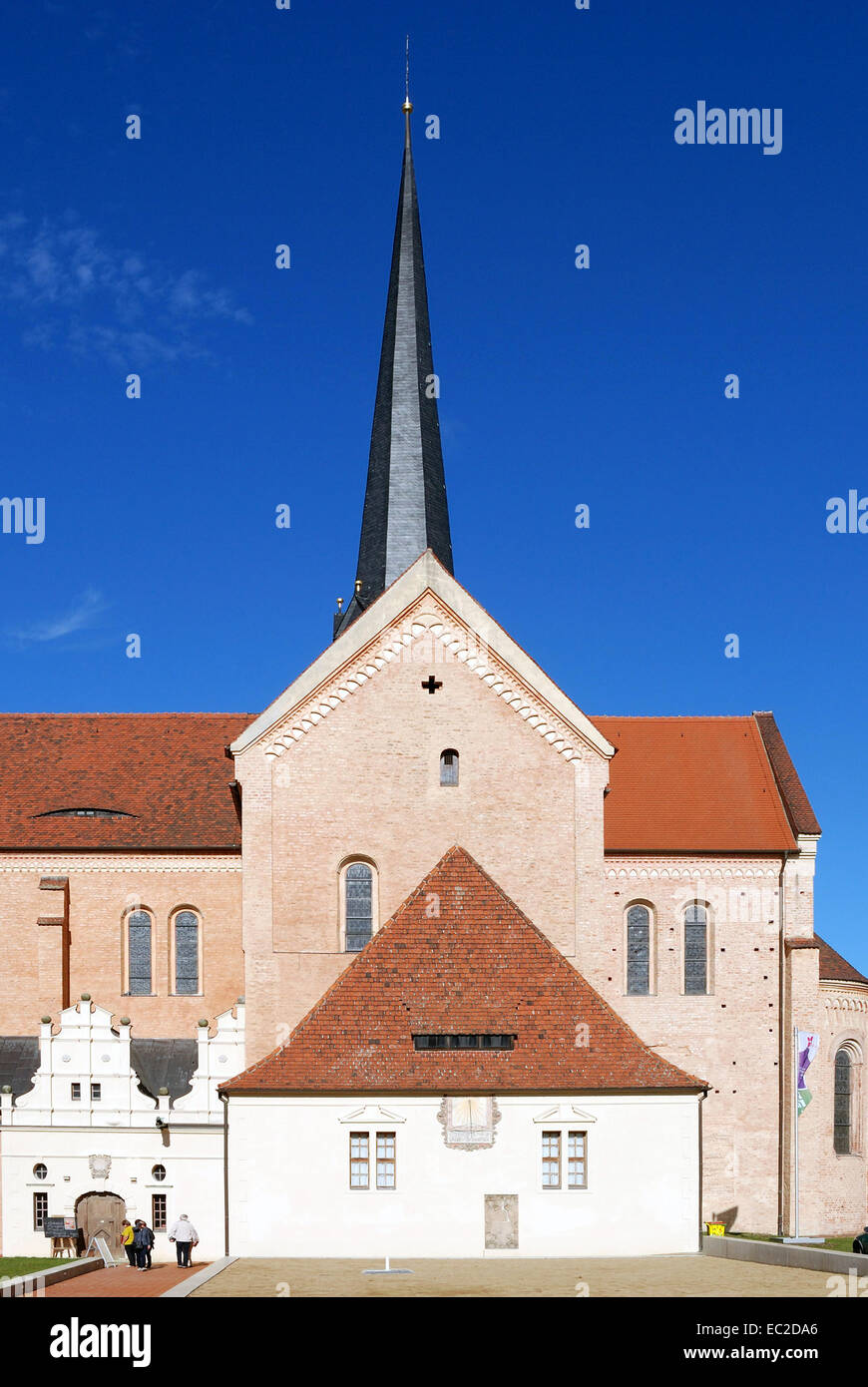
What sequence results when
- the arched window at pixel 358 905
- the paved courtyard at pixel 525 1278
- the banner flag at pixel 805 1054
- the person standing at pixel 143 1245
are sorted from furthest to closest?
1. the banner flag at pixel 805 1054
2. the arched window at pixel 358 905
3. the person standing at pixel 143 1245
4. the paved courtyard at pixel 525 1278

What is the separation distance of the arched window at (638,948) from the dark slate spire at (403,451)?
11.0 meters

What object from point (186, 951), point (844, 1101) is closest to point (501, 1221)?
point (186, 951)

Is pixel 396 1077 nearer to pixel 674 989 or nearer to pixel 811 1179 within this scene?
pixel 674 989

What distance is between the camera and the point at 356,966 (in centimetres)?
2977

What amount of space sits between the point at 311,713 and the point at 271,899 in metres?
4.47

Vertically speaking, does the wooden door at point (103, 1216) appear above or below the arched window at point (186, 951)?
below

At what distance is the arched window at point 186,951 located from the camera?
36.9 m

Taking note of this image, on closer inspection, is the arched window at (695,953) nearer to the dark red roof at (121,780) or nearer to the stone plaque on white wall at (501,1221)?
the stone plaque on white wall at (501,1221)

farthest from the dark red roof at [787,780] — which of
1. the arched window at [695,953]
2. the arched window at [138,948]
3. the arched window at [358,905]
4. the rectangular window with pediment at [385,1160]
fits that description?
the arched window at [138,948]

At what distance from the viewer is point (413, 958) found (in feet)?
98.1

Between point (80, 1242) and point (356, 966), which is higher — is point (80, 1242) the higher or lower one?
the lower one
